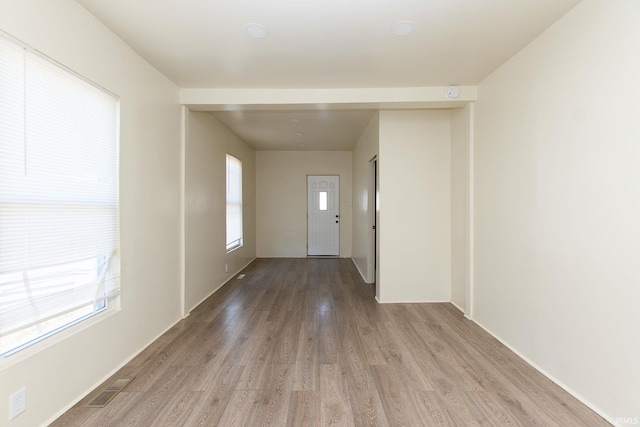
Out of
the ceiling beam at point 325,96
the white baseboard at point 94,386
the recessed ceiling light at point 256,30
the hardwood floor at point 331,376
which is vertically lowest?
the hardwood floor at point 331,376

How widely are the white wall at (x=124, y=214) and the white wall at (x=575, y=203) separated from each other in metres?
3.23

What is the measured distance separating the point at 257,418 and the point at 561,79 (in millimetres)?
2983

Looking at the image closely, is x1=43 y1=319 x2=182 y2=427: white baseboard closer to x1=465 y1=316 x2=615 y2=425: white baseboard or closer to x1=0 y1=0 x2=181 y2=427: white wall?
x1=0 y1=0 x2=181 y2=427: white wall

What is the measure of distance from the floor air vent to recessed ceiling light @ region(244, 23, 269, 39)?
268 cm

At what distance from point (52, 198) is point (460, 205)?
145 inches

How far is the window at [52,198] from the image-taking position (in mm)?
1482

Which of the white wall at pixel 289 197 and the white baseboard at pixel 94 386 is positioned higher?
the white wall at pixel 289 197

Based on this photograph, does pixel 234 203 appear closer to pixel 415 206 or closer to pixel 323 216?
pixel 323 216

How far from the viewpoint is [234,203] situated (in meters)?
5.46

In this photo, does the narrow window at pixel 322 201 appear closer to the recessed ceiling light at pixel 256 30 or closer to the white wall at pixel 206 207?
the white wall at pixel 206 207

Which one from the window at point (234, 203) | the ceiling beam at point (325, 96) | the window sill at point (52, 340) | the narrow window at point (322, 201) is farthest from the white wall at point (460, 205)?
the narrow window at point (322, 201)

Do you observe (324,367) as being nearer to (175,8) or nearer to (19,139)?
(19,139)

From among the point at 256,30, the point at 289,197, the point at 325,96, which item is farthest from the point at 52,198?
the point at 289,197

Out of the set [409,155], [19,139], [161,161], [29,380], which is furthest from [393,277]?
[19,139]
